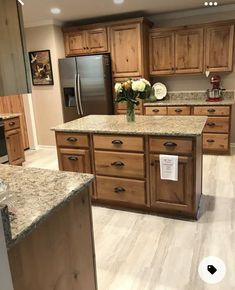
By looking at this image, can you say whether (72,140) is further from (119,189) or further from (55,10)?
(55,10)

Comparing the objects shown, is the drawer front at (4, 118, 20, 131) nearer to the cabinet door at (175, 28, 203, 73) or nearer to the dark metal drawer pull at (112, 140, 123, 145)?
the dark metal drawer pull at (112, 140, 123, 145)

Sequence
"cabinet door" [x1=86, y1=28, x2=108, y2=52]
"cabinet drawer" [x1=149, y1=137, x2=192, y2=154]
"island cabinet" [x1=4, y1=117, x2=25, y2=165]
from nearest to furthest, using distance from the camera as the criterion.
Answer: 1. "cabinet drawer" [x1=149, y1=137, x2=192, y2=154]
2. "island cabinet" [x1=4, y1=117, x2=25, y2=165]
3. "cabinet door" [x1=86, y1=28, x2=108, y2=52]

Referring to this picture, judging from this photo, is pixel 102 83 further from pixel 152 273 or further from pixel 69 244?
pixel 69 244

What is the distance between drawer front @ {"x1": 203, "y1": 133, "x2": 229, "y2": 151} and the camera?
4376mm

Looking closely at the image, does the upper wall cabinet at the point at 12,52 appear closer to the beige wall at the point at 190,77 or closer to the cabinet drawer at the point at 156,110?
the cabinet drawer at the point at 156,110

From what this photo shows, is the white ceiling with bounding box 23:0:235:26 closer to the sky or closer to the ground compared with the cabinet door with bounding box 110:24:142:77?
closer to the sky

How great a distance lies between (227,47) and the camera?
4.35 m

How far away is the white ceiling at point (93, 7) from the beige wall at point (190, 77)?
7.8 inches

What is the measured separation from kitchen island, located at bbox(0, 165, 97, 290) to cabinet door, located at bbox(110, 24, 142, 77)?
3480 millimetres

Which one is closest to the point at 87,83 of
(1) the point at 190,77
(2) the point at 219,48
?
(1) the point at 190,77

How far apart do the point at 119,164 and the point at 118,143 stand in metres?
0.22

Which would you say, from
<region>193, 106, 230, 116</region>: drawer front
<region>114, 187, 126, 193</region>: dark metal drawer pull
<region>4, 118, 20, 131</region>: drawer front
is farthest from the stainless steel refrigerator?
<region>114, 187, 126, 193</region>: dark metal drawer pull

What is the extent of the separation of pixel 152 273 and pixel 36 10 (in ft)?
12.9

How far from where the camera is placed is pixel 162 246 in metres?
2.27
